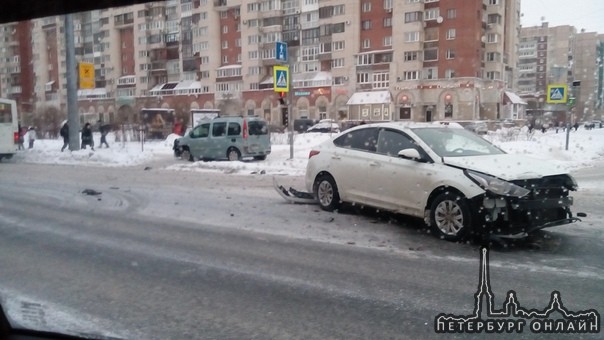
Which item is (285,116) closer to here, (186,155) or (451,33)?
(186,155)

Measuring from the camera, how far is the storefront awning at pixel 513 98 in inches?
471

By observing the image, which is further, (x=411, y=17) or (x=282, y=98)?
(x=282, y=98)

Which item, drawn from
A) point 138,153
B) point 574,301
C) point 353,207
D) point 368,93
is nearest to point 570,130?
point 368,93

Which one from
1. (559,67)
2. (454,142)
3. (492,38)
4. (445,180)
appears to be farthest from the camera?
(559,67)

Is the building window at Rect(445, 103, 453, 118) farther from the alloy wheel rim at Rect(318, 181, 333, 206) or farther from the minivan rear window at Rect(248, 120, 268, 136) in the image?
the minivan rear window at Rect(248, 120, 268, 136)

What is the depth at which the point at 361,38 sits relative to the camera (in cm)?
1255

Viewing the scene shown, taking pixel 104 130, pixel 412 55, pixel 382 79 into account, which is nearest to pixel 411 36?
pixel 412 55

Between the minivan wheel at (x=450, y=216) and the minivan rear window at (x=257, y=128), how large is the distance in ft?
39.6

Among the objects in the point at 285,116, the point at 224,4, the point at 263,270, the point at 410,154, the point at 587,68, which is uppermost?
the point at 224,4

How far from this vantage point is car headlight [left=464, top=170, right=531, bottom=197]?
5.35m

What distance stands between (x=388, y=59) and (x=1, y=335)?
1125 cm

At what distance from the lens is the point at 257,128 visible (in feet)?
57.7

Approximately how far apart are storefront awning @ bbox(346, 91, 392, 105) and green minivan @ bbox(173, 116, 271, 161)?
4.44m

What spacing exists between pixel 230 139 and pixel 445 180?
12552 mm
